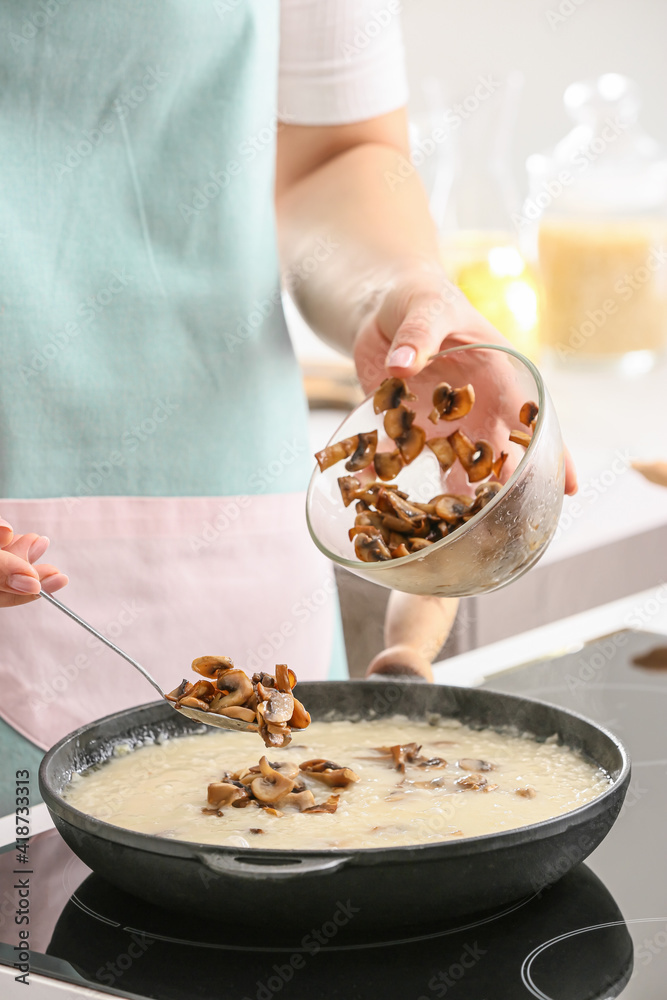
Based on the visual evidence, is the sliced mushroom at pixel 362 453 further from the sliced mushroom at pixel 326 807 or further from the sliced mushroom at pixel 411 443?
the sliced mushroom at pixel 326 807

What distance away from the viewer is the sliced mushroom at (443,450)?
36.6 inches

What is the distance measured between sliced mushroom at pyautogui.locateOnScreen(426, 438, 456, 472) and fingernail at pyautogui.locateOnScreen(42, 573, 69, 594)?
347 mm

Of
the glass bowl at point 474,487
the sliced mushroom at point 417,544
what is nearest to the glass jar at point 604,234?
the glass bowl at point 474,487

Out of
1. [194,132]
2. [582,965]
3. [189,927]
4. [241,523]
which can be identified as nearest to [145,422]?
[241,523]

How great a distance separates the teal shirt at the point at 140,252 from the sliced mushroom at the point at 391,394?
0.27 metres

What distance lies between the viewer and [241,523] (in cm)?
115

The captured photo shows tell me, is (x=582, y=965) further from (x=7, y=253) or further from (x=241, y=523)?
(x=7, y=253)

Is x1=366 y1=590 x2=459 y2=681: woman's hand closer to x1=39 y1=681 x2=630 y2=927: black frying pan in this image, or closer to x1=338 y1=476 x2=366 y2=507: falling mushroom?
x1=338 y1=476 x2=366 y2=507: falling mushroom

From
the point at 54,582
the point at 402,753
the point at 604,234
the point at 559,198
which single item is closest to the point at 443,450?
the point at 402,753

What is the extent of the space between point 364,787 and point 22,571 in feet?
0.92

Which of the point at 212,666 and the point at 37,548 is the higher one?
the point at 37,548

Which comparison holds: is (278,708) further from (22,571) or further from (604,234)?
(604,234)

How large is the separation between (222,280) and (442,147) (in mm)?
1367

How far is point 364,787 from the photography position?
786mm
